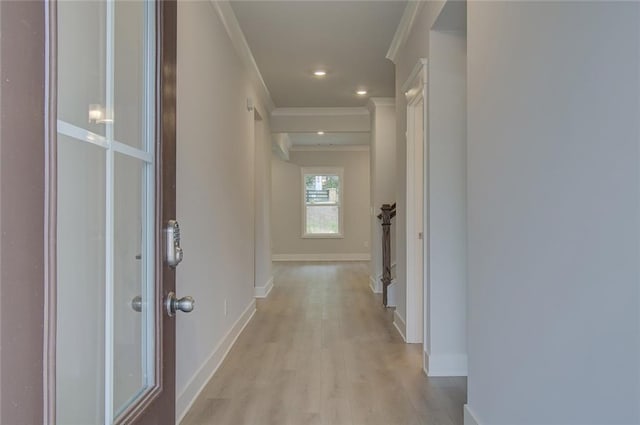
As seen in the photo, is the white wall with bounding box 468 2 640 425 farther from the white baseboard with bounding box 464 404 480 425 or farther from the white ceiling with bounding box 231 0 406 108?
the white ceiling with bounding box 231 0 406 108

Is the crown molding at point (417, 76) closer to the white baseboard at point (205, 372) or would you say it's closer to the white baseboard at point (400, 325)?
the white baseboard at point (400, 325)

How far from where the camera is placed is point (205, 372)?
2752 millimetres

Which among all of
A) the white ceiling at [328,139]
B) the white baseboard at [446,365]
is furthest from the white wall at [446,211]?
the white ceiling at [328,139]

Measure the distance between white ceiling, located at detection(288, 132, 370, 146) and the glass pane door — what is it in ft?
24.9

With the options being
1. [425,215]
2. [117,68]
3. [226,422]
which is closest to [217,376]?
[226,422]

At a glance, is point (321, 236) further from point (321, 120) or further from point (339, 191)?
point (321, 120)

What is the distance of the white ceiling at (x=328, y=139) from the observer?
8695mm

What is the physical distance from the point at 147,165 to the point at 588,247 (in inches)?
44.2

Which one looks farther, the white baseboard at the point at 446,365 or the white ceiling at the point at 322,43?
the white ceiling at the point at 322,43

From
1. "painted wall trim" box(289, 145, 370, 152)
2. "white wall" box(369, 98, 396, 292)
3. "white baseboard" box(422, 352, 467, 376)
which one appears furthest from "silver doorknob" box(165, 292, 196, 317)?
"painted wall trim" box(289, 145, 370, 152)

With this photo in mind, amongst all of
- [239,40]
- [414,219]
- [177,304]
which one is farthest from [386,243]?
[177,304]

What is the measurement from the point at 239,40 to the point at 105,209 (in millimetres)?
3161

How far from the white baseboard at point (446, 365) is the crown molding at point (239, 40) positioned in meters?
2.76

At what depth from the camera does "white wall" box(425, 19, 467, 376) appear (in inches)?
115
